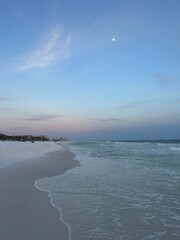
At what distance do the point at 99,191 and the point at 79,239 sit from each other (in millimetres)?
5429

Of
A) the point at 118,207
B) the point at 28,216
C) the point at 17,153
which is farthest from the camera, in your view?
the point at 17,153

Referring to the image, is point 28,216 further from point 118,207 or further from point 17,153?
point 17,153

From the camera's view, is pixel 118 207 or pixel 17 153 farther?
pixel 17 153

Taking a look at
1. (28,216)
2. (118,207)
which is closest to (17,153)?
(118,207)

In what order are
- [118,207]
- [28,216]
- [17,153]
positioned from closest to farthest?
[28,216]
[118,207]
[17,153]

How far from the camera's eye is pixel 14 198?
9922mm

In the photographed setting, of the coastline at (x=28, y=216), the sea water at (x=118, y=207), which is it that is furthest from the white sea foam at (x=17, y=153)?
the coastline at (x=28, y=216)

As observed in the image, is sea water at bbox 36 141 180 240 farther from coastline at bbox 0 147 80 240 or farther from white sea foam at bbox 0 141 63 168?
white sea foam at bbox 0 141 63 168

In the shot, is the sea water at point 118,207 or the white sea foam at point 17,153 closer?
the sea water at point 118,207

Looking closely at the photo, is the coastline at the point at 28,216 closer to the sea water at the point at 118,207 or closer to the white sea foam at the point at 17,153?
the sea water at the point at 118,207

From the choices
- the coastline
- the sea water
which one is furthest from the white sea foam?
the coastline

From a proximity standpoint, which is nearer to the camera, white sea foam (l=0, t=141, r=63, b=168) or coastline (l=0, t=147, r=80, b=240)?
coastline (l=0, t=147, r=80, b=240)

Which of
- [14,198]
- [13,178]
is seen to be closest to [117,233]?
[14,198]

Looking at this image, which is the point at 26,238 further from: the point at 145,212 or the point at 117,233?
the point at 145,212
